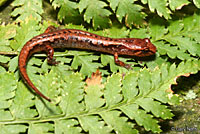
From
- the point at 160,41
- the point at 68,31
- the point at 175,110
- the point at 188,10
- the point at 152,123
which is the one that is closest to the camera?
the point at 152,123

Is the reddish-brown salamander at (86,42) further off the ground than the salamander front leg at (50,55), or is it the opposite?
the reddish-brown salamander at (86,42)

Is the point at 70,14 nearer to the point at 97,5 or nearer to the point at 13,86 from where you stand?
the point at 97,5

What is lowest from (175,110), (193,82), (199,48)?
(175,110)

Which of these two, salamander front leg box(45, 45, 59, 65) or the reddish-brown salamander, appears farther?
the reddish-brown salamander

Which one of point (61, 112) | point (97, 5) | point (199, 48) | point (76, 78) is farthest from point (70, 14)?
point (199, 48)

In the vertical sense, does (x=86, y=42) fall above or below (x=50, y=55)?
above

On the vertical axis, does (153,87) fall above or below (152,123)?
above

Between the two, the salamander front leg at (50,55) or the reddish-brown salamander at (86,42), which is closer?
the salamander front leg at (50,55)

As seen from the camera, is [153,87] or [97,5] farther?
[97,5]

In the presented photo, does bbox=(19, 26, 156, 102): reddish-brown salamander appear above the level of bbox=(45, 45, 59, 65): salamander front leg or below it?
above

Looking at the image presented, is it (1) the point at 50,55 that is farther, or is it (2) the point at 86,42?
(2) the point at 86,42

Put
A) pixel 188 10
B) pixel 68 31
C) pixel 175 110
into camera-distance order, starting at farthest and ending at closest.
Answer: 1. pixel 188 10
2. pixel 68 31
3. pixel 175 110
